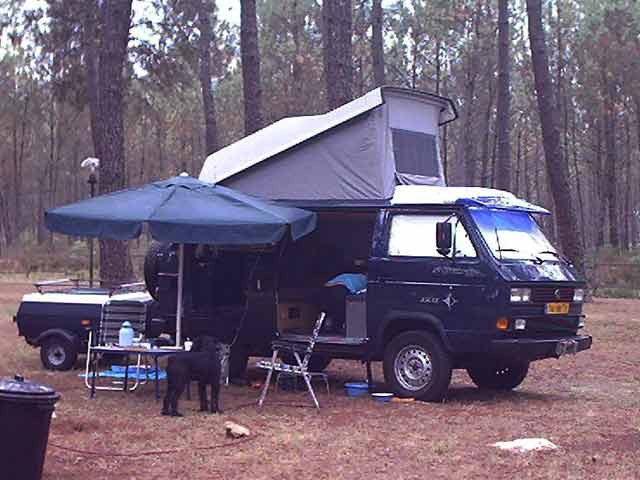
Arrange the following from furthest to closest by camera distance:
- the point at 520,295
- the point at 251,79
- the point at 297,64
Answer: the point at 297,64
the point at 251,79
the point at 520,295

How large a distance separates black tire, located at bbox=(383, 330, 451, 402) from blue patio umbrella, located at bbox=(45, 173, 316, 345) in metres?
1.59

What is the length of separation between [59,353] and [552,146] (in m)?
13.9

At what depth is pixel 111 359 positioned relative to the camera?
536 inches

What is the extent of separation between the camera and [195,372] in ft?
32.5

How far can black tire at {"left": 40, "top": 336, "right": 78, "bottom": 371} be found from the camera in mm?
12906

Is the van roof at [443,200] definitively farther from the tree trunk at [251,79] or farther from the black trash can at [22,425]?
the tree trunk at [251,79]

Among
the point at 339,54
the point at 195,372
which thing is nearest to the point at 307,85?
the point at 339,54

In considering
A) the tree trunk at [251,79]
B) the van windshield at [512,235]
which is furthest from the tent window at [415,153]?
the tree trunk at [251,79]

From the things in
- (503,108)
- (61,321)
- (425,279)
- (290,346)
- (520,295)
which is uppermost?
(503,108)


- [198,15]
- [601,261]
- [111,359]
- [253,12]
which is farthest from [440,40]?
[111,359]

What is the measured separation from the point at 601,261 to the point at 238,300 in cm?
2439

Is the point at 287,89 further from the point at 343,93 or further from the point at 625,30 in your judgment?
the point at 343,93

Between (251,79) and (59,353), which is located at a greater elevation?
(251,79)

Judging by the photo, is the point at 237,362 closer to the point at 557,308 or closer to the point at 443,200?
the point at 443,200
